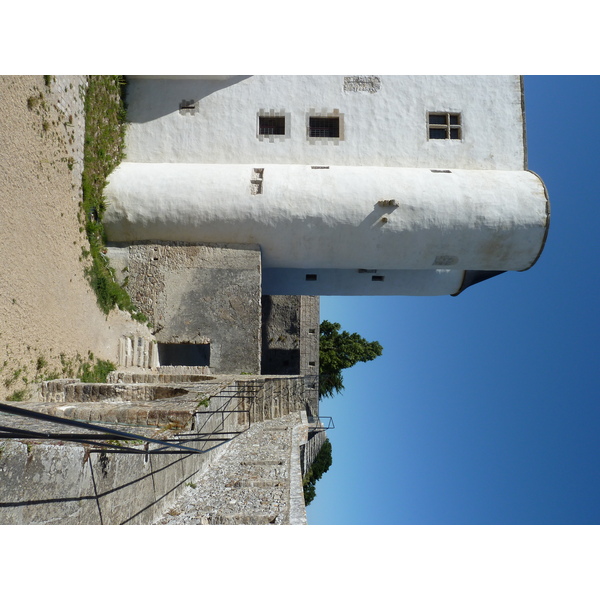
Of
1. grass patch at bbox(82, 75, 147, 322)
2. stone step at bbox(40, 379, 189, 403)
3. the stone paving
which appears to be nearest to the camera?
the stone paving

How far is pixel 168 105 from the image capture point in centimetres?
1329

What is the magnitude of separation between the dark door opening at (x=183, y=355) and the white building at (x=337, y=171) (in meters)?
2.79

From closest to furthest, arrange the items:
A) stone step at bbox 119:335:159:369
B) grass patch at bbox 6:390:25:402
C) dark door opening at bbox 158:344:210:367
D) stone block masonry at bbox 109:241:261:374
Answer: grass patch at bbox 6:390:25:402
stone step at bbox 119:335:159:369
stone block masonry at bbox 109:241:261:374
dark door opening at bbox 158:344:210:367

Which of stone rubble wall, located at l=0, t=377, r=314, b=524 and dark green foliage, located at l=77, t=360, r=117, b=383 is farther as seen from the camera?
dark green foliage, located at l=77, t=360, r=117, b=383

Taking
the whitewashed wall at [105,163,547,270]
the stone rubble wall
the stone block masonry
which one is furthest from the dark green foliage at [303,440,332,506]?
the stone rubble wall

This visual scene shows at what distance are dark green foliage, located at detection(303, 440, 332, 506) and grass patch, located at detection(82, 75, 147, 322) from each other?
43.1 feet

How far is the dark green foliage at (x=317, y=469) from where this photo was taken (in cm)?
2262

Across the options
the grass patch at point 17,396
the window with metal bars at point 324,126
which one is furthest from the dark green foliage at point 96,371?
the window with metal bars at point 324,126

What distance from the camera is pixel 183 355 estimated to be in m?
15.6

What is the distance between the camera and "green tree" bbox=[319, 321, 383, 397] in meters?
22.6

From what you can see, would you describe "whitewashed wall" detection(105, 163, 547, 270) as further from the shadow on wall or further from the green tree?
the green tree

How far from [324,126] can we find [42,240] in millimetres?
7448

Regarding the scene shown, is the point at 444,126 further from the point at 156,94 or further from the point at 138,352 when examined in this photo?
the point at 138,352

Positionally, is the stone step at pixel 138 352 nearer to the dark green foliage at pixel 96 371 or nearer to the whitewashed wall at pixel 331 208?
the dark green foliage at pixel 96 371
